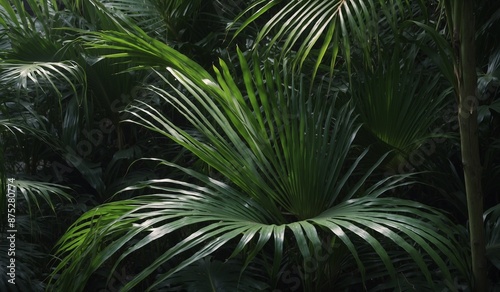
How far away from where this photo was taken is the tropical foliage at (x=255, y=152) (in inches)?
56.4

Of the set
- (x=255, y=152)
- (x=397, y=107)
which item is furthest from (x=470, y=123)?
(x=255, y=152)

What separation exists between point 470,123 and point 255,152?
1.53 feet

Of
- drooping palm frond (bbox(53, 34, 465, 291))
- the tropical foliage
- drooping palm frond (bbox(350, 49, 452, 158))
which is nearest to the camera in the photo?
drooping palm frond (bbox(53, 34, 465, 291))

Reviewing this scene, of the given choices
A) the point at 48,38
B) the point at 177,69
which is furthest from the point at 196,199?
the point at 48,38

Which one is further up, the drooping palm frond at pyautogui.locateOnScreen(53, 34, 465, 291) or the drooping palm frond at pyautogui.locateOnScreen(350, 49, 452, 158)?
the drooping palm frond at pyautogui.locateOnScreen(350, 49, 452, 158)

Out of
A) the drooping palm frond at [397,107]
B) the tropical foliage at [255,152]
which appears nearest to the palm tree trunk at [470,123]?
the tropical foliage at [255,152]

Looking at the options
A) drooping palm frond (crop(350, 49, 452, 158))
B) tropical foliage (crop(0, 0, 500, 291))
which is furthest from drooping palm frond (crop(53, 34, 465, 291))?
drooping palm frond (crop(350, 49, 452, 158))

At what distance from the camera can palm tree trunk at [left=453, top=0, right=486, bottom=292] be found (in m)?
1.44

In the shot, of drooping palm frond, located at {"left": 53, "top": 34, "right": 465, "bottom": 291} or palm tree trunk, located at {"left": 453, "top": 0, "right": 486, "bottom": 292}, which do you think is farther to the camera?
palm tree trunk, located at {"left": 453, "top": 0, "right": 486, "bottom": 292}

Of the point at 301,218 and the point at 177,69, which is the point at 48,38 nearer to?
the point at 177,69

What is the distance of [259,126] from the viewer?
162cm

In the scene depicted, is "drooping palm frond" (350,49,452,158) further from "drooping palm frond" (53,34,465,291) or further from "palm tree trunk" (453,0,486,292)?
"palm tree trunk" (453,0,486,292)

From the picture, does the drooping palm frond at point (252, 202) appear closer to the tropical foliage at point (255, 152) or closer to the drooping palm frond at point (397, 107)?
the tropical foliage at point (255, 152)

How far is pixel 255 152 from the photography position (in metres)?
1.58
